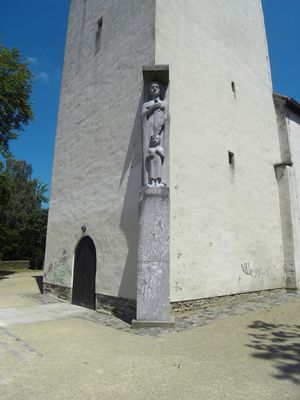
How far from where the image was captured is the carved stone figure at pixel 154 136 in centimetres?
663

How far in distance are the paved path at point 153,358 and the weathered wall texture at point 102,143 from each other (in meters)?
2.02

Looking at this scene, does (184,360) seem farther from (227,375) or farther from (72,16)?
(72,16)

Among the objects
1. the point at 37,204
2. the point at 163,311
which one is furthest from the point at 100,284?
the point at 37,204

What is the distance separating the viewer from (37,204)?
110ft

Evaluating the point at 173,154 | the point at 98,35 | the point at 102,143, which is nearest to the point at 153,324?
the point at 173,154

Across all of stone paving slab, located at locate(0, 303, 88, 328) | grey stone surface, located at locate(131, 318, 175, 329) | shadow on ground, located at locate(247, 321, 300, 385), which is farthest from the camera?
stone paving slab, located at locate(0, 303, 88, 328)

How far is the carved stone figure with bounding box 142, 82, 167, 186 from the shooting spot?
6.63m

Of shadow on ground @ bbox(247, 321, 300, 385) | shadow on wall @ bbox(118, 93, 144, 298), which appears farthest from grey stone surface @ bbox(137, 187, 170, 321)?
shadow on ground @ bbox(247, 321, 300, 385)

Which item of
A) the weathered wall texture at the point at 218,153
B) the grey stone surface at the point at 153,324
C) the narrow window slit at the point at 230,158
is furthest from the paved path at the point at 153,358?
the narrow window slit at the point at 230,158

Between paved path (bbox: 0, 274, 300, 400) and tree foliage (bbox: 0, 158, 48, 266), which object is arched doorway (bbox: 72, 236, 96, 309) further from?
tree foliage (bbox: 0, 158, 48, 266)

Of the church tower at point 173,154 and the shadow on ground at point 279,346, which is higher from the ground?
→ the church tower at point 173,154

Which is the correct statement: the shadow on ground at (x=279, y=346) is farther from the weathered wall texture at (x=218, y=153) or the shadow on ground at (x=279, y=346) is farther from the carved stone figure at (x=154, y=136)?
the carved stone figure at (x=154, y=136)

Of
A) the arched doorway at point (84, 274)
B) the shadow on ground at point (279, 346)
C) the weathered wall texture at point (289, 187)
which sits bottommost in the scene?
the shadow on ground at point (279, 346)

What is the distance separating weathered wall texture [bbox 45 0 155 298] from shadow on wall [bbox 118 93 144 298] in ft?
0.08
